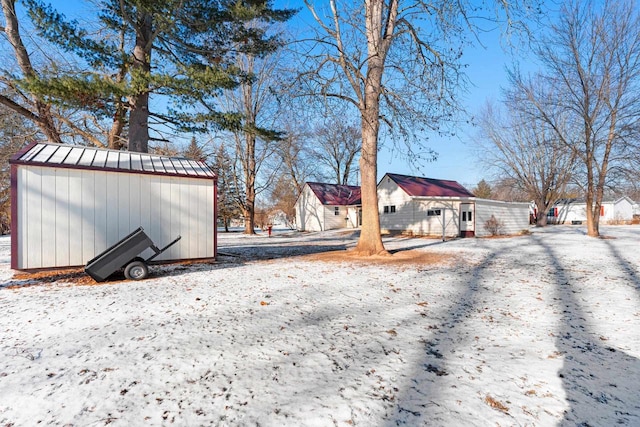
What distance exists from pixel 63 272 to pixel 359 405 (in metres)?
8.04

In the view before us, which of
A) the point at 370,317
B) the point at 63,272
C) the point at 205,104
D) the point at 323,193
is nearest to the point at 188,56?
the point at 205,104

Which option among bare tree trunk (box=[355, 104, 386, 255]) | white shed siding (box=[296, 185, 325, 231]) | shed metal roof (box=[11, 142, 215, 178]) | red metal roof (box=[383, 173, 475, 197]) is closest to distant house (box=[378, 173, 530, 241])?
red metal roof (box=[383, 173, 475, 197])

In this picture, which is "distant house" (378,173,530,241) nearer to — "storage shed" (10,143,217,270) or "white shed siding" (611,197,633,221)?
"storage shed" (10,143,217,270)

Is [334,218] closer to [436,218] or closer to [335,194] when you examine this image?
[335,194]

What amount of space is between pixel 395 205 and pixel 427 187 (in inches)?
120

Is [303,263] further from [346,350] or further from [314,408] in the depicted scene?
[314,408]

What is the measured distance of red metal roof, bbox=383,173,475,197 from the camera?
20.4 meters

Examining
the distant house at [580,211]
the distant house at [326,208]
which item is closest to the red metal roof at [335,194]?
the distant house at [326,208]

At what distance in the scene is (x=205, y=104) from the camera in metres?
9.92

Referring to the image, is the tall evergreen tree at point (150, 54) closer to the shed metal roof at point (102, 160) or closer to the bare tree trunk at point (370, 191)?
the shed metal roof at point (102, 160)

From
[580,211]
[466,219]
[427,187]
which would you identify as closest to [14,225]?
[466,219]

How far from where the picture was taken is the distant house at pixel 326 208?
1091 inches

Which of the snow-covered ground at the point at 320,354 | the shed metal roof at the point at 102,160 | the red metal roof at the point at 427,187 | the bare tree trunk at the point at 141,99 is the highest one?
the bare tree trunk at the point at 141,99

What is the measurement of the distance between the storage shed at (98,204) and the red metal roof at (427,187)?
580 inches
